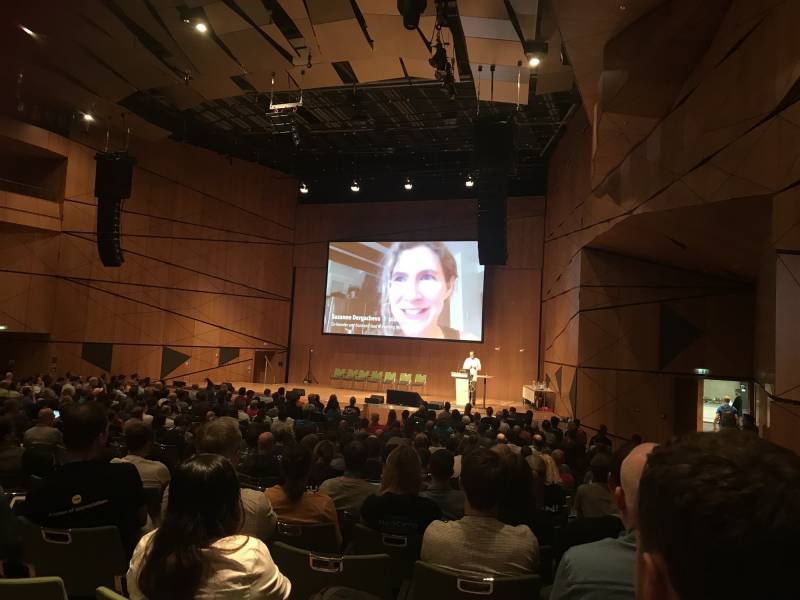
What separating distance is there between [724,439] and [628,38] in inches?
308

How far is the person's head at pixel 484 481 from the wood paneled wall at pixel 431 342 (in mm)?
14813

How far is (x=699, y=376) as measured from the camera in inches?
412

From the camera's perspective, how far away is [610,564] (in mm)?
1703

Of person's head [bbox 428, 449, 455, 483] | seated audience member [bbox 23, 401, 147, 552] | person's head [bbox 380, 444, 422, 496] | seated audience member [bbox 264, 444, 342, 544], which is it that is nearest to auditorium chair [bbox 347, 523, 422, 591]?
seated audience member [bbox 264, 444, 342, 544]

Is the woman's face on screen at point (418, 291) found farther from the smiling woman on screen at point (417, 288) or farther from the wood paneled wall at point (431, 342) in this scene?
the wood paneled wall at point (431, 342)

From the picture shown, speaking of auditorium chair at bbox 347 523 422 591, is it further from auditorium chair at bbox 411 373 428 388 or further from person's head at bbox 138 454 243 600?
auditorium chair at bbox 411 373 428 388

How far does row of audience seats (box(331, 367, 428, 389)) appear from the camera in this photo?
18.0 metres

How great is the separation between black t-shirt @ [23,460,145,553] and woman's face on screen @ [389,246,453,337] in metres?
15.3

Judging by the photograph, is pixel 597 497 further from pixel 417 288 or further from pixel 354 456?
pixel 417 288

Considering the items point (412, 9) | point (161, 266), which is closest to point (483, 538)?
point (412, 9)

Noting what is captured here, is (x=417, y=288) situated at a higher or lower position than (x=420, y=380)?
higher

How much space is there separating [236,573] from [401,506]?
1.60 metres

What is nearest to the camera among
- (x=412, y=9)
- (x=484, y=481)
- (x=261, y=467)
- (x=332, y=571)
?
(x=332, y=571)

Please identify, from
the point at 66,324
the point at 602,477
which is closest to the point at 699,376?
the point at 602,477
